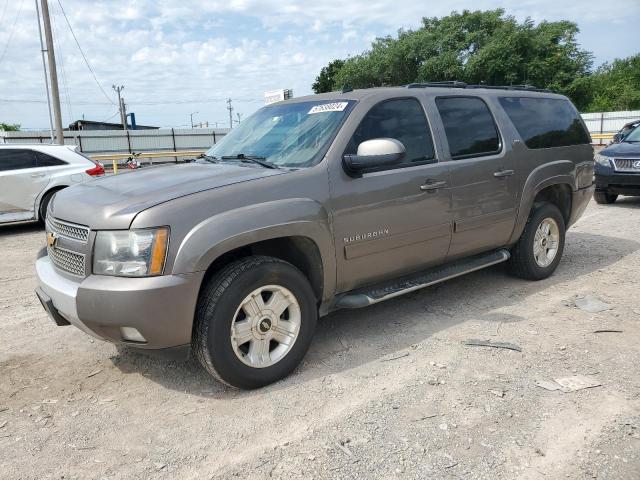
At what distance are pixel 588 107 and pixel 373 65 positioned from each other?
1902 centimetres

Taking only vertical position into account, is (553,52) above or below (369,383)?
above

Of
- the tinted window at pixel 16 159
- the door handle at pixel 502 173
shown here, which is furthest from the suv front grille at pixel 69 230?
the tinted window at pixel 16 159

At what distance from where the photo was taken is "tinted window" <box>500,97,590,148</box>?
5047mm

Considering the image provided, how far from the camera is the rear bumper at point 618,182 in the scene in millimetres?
9469

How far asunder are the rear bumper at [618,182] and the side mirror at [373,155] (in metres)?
7.71

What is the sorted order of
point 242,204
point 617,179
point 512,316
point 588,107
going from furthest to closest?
point 588,107, point 617,179, point 512,316, point 242,204

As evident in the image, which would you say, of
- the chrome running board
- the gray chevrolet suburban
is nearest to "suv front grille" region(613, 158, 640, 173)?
the gray chevrolet suburban

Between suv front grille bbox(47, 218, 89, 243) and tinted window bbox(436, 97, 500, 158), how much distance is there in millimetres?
2823

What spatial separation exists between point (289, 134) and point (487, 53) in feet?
136

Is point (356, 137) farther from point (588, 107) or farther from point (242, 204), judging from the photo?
point (588, 107)

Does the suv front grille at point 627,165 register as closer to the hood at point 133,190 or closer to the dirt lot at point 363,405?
the dirt lot at point 363,405

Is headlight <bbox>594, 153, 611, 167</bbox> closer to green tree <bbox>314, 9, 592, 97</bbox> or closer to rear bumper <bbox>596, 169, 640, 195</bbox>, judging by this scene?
rear bumper <bbox>596, 169, 640, 195</bbox>

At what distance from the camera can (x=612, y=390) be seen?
10.5 feet

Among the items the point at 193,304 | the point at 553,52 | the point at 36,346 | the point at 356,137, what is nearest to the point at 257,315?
the point at 193,304
